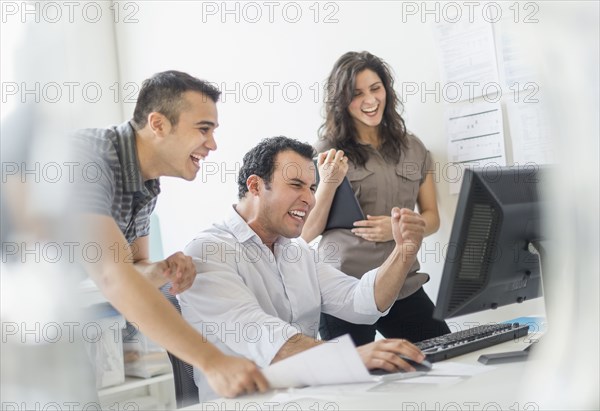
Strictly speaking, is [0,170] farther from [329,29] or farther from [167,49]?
[167,49]

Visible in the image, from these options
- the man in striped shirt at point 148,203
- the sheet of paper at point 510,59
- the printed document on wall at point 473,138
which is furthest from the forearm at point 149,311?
the sheet of paper at point 510,59

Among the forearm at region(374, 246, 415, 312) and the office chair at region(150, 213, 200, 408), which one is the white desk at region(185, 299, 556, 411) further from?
the forearm at region(374, 246, 415, 312)

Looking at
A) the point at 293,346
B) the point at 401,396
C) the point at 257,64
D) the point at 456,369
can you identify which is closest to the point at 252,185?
the point at 293,346

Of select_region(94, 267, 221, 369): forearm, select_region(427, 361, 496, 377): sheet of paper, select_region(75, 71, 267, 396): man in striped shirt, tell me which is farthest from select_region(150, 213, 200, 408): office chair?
select_region(427, 361, 496, 377): sheet of paper

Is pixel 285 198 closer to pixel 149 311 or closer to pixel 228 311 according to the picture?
pixel 228 311

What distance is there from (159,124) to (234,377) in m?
0.72

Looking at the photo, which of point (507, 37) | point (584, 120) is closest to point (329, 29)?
point (507, 37)

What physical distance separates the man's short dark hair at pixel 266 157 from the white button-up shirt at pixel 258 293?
13 cm

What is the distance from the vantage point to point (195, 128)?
166 cm

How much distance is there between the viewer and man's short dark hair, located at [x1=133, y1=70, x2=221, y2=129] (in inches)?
64.1

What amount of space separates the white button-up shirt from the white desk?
30cm

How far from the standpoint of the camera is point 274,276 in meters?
1.61

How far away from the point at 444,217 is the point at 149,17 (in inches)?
72.7

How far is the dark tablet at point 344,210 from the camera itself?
206 centimetres
